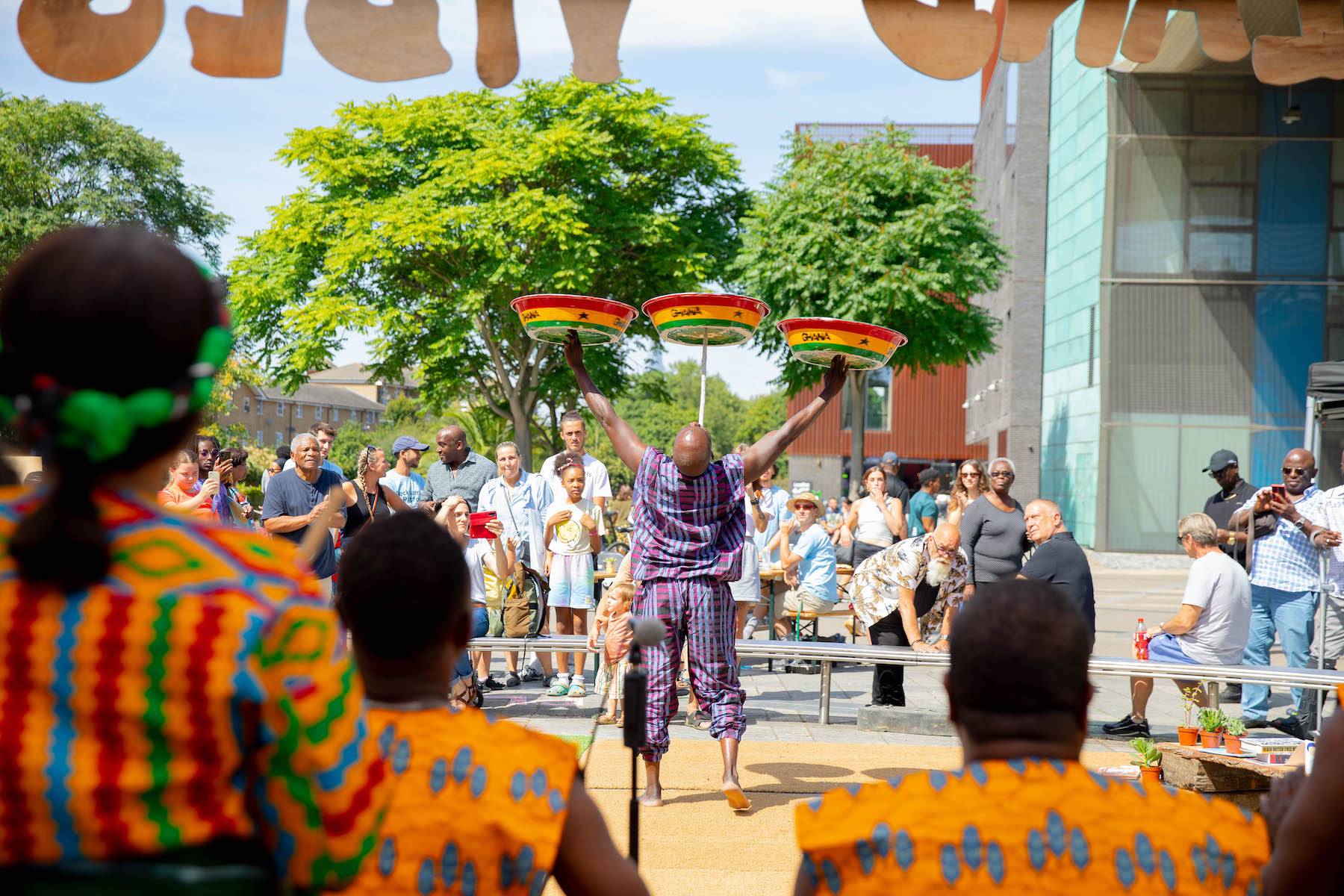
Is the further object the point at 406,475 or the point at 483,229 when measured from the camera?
the point at 483,229

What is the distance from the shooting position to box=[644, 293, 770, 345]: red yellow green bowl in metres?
5.67

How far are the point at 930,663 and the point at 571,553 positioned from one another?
2.97 m

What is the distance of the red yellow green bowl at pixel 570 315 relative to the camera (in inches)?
219

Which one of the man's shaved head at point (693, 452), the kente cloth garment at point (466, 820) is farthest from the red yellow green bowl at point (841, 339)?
the kente cloth garment at point (466, 820)

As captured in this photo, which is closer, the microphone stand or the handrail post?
the microphone stand

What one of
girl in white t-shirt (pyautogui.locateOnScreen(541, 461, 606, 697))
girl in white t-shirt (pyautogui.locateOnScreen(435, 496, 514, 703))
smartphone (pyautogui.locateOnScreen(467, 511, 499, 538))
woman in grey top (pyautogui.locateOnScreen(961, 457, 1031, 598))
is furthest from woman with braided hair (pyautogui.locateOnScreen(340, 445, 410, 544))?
woman in grey top (pyautogui.locateOnScreen(961, 457, 1031, 598))

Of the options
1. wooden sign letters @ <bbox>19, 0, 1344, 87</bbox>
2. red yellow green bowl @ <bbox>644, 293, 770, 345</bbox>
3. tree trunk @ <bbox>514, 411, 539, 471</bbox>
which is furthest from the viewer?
tree trunk @ <bbox>514, 411, 539, 471</bbox>

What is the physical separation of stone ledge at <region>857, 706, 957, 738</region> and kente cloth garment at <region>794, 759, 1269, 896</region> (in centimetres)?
646

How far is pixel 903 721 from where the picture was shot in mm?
8164

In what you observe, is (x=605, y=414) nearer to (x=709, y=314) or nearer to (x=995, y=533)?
(x=709, y=314)

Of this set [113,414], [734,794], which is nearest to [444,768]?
[113,414]

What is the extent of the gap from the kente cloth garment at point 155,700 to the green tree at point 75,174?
145ft

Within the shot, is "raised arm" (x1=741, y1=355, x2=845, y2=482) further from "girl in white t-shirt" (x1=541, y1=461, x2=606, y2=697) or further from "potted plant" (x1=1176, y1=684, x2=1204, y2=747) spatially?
"girl in white t-shirt" (x1=541, y1=461, x2=606, y2=697)

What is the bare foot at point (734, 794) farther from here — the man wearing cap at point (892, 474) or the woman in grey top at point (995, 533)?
the man wearing cap at point (892, 474)
